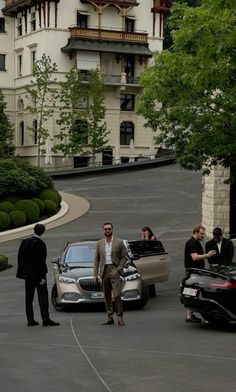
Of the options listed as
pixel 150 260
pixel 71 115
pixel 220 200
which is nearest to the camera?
pixel 150 260

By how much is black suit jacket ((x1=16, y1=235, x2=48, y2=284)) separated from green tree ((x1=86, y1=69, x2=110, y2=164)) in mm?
52413

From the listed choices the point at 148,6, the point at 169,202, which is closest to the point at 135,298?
the point at 169,202

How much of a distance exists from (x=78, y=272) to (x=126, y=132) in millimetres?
58068

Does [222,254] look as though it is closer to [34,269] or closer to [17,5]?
[34,269]

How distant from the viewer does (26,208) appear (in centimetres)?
3756

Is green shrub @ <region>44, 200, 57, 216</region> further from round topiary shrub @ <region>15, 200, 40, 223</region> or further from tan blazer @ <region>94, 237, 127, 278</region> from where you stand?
tan blazer @ <region>94, 237, 127, 278</region>

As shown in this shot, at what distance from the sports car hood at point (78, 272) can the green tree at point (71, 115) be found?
48988mm

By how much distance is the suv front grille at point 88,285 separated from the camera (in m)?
16.8

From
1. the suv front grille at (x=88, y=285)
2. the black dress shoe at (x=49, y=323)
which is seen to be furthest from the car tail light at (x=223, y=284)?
the suv front grille at (x=88, y=285)

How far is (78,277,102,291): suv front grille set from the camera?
1680 centimetres

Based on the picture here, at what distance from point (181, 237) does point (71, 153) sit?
34.6m

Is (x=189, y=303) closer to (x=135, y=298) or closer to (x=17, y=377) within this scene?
(x=135, y=298)

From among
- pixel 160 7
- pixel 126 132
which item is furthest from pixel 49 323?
pixel 160 7

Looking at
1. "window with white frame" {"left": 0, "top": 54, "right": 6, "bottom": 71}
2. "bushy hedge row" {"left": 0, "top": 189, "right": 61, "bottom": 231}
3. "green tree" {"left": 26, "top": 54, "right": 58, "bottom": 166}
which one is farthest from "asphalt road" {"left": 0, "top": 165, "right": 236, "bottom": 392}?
"window with white frame" {"left": 0, "top": 54, "right": 6, "bottom": 71}
